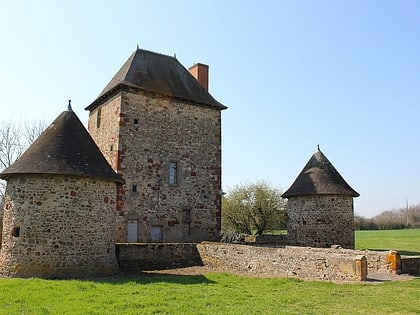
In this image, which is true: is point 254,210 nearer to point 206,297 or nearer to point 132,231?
point 132,231

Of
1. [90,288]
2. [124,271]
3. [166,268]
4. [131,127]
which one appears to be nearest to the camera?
[90,288]

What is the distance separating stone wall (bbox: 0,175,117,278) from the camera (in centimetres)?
1205

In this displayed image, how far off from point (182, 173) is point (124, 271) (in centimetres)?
636

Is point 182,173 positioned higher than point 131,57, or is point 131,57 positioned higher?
point 131,57

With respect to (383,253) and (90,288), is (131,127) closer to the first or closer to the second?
(90,288)

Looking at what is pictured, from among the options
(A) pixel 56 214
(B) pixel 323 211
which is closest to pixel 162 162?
(A) pixel 56 214

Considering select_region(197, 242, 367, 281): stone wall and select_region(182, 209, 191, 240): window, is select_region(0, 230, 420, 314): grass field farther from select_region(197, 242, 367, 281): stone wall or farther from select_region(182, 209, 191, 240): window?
select_region(182, 209, 191, 240): window

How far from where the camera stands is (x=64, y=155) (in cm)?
1288

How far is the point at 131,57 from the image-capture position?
68.8 feet

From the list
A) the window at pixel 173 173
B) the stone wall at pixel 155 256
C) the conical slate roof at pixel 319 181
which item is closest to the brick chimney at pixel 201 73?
the window at pixel 173 173

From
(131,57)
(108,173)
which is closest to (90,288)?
(108,173)

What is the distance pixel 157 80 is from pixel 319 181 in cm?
A: 930

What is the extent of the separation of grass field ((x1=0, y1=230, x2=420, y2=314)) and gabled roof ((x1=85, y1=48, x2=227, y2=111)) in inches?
410

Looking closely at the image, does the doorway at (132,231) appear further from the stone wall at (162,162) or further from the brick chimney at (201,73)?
the brick chimney at (201,73)
